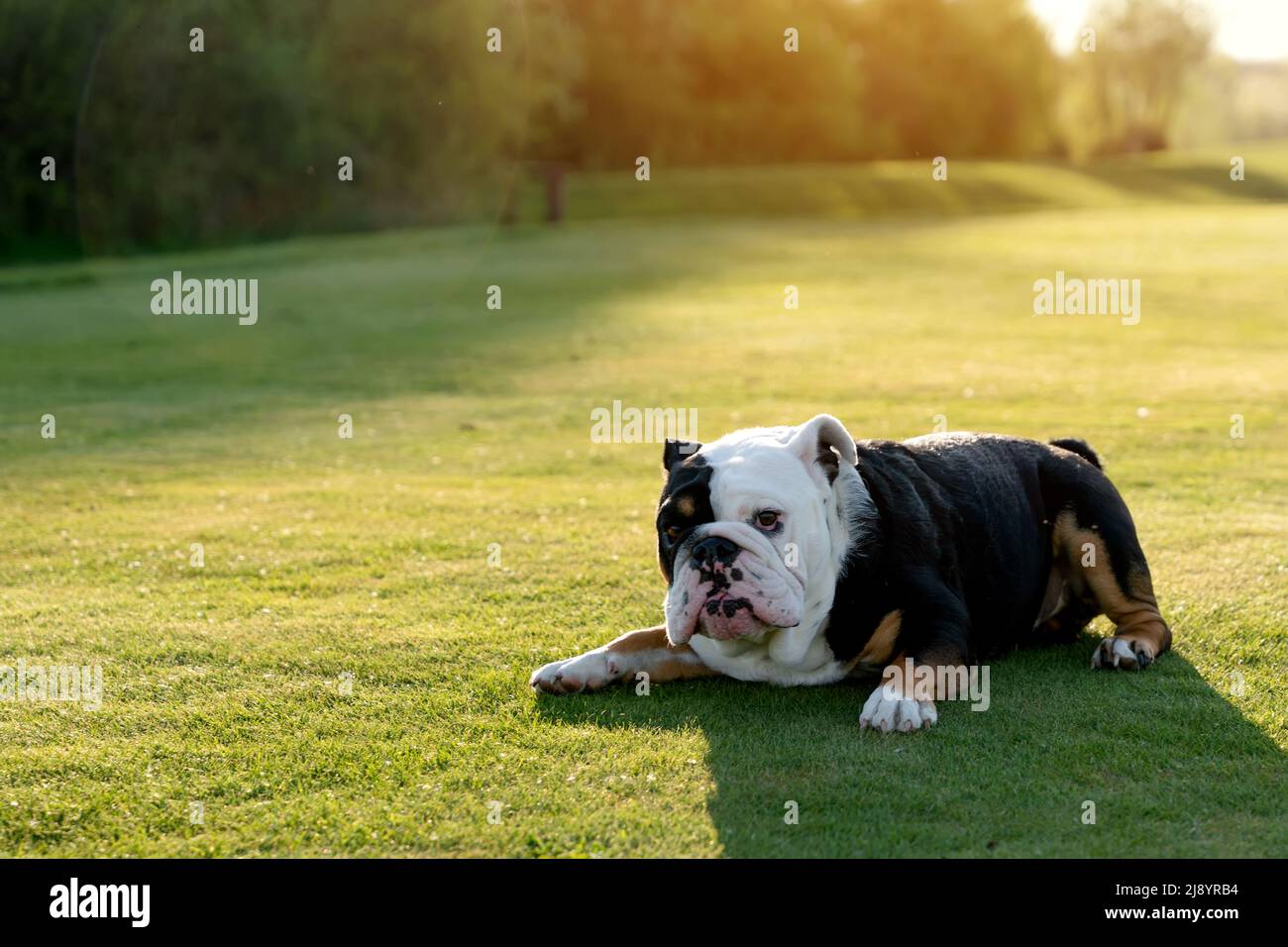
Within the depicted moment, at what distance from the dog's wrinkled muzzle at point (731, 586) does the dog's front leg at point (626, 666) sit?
629 mm

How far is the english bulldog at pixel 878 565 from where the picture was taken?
504 cm

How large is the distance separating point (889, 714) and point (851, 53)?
8272cm

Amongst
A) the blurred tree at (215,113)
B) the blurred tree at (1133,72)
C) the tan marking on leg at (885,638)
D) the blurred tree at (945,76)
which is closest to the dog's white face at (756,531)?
the tan marking on leg at (885,638)

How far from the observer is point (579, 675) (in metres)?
5.58

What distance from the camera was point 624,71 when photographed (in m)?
70.5

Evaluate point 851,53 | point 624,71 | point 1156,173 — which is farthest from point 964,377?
point 851,53

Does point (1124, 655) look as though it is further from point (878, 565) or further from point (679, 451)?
point (679, 451)

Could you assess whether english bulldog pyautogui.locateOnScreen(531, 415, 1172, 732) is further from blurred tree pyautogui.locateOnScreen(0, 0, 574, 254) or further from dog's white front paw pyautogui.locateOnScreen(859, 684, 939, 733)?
blurred tree pyautogui.locateOnScreen(0, 0, 574, 254)

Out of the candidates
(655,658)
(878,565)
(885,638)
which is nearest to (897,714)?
(885,638)

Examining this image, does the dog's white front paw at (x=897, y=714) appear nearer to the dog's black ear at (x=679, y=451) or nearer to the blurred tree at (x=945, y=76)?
the dog's black ear at (x=679, y=451)

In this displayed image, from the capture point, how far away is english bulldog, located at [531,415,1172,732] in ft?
16.5

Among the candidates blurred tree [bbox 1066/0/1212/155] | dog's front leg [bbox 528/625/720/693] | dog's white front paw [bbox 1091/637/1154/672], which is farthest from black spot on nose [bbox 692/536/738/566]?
blurred tree [bbox 1066/0/1212/155]
